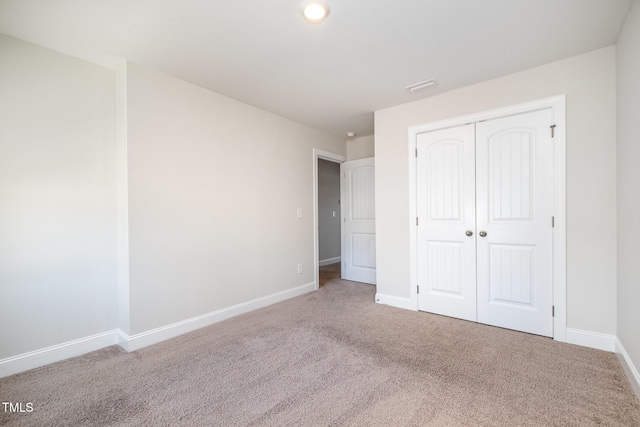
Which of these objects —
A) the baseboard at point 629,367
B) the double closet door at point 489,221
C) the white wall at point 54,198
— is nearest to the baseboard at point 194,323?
the white wall at point 54,198

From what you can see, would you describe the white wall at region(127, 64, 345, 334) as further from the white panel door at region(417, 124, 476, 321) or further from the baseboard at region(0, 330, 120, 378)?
the white panel door at region(417, 124, 476, 321)

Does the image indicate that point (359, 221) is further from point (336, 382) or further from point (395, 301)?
point (336, 382)

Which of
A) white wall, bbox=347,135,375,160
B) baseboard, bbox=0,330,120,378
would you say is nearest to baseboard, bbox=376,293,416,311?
white wall, bbox=347,135,375,160

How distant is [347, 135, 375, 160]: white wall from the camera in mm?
4691

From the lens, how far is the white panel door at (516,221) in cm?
250

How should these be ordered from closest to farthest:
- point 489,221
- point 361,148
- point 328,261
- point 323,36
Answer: point 323,36
point 489,221
point 361,148
point 328,261

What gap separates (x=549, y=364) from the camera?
6.73 ft

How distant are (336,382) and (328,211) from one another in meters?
4.76

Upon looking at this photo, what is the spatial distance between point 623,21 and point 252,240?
3.66 metres

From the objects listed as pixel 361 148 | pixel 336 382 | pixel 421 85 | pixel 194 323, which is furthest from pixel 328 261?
pixel 336 382

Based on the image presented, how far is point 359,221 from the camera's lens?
4594mm

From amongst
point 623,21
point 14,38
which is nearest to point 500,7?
point 623,21

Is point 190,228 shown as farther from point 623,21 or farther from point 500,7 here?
point 623,21

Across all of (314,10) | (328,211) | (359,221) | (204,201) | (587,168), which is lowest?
(359,221)
